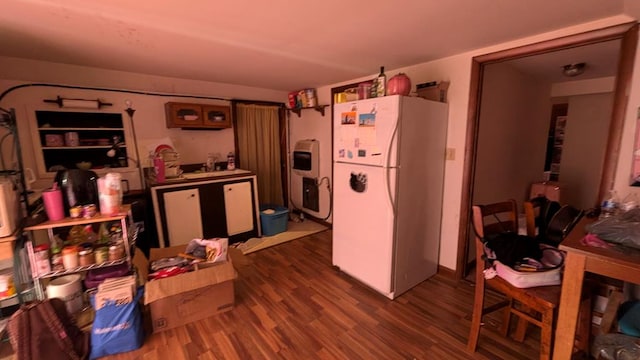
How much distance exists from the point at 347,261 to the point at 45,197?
2.27 m

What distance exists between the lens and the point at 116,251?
1805 mm

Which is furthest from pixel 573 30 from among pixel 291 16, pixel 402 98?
pixel 291 16

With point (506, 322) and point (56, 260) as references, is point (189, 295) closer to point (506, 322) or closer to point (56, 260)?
point (56, 260)

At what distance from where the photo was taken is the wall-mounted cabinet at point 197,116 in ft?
10.3

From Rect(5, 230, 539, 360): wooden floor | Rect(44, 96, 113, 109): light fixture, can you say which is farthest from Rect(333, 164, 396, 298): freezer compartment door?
Rect(44, 96, 113, 109): light fixture

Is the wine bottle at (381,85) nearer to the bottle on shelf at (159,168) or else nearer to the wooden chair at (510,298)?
the wooden chair at (510,298)

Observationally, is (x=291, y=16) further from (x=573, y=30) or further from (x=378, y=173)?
(x=573, y=30)

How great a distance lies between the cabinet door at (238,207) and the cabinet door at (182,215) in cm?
34

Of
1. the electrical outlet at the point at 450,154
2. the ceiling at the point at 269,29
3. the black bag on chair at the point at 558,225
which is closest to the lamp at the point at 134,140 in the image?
the ceiling at the point at 269,29

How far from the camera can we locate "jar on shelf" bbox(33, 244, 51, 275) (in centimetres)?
162

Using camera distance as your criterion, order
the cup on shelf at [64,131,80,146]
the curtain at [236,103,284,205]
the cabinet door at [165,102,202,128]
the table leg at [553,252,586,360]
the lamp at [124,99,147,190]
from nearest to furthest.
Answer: the table leg at [553,252,586,360] < the cup on shelf at [64,131,80,146] < the lamp at [124,99,147,190] < the cabinet door at [165,102,202,128] < the curtain at [236,103,284,205]

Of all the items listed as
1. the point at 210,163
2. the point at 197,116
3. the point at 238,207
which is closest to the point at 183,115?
the point at 197,116

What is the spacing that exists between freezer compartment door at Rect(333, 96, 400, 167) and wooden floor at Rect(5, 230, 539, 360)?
3.85ft

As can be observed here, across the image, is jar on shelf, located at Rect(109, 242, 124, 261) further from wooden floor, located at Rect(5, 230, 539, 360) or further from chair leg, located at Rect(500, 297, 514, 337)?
chair leg, located at Rect(500, 297, 514, 337)
